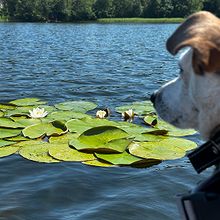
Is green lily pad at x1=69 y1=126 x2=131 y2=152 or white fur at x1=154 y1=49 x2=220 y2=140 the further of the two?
green lily pad at x1=69 y1=126 x2=131 y2=152

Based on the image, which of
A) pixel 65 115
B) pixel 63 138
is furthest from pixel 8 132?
pixel 65 115

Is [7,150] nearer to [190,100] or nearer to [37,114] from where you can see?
[37,114]

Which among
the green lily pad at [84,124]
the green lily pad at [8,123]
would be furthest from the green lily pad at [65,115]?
the green lily pad at [8,123]

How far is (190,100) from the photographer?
123 inches

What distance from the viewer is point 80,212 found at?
20.4ft

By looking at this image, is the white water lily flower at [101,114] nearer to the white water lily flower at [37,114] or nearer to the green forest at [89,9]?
the white water lily flower at [37,114]

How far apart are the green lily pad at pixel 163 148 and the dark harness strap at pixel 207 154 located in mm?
4741

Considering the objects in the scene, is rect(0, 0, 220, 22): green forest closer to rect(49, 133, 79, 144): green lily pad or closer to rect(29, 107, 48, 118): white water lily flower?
rect(29, 107, 48, 118): white water lily flower

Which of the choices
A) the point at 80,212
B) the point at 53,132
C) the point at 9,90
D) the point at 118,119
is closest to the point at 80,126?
the point at 53,132

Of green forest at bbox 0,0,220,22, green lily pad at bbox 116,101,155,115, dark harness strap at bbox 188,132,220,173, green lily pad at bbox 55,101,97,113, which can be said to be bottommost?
green forest at bbox 0,0,220,22

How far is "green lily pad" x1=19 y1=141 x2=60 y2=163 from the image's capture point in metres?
7.89

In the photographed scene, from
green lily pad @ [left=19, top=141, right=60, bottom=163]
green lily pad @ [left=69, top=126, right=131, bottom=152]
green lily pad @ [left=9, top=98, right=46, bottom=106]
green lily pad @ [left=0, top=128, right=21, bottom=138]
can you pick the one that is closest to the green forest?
green lily pad @ [left=9, top=98, right=46, bottom=106]

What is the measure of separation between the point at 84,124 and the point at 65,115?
40.1 inches

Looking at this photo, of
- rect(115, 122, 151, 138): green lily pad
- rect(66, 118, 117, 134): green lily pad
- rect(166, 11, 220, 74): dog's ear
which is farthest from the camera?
rect(66, 118, 117, 134): green lily pad
